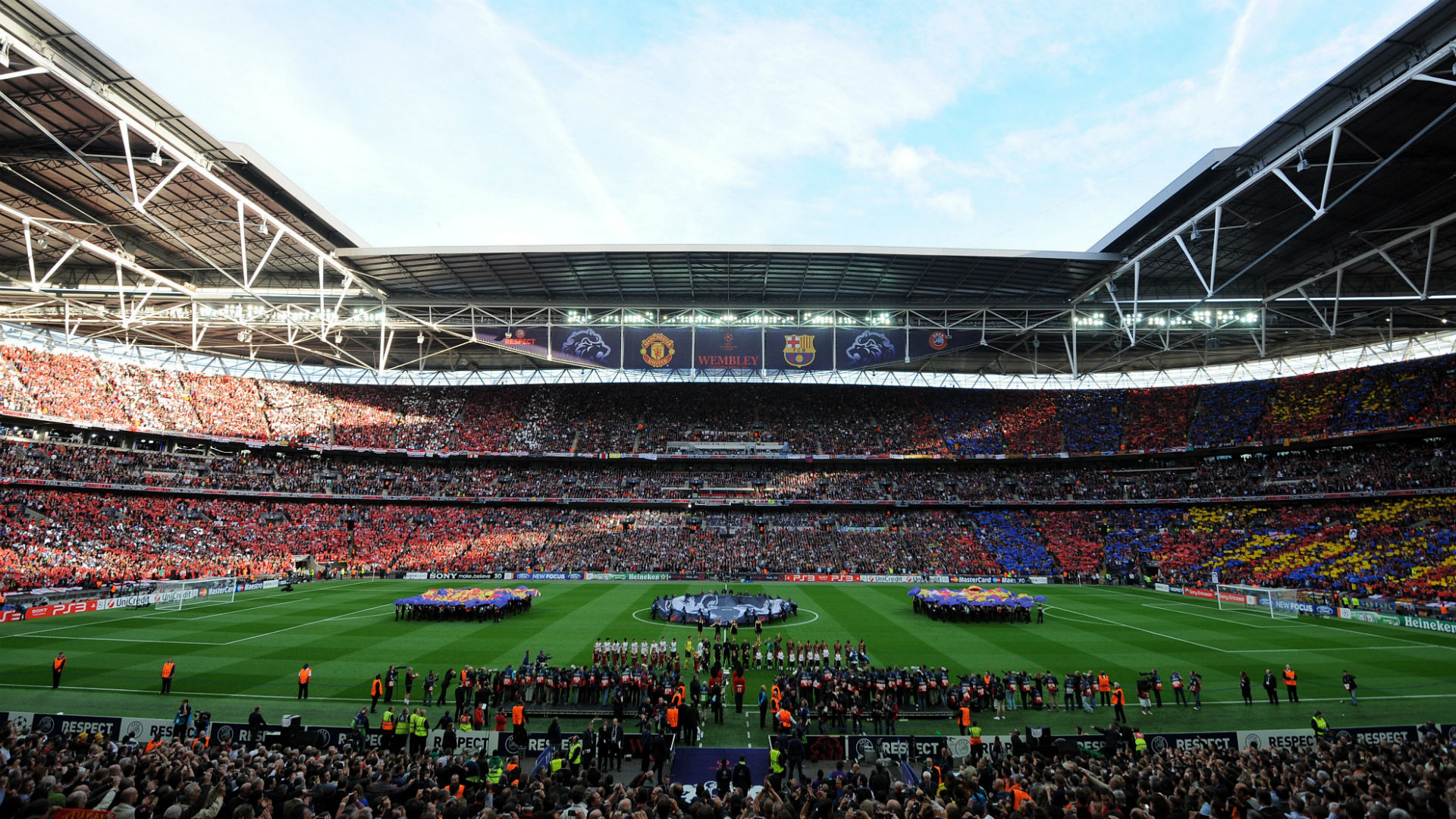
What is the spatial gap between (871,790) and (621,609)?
82.2 ft

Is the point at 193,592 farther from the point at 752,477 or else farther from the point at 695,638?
the point at 752,477

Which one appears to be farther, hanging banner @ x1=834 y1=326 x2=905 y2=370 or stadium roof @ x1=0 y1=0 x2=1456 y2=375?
hanging banner @ x1=834 y1=326 x2=905 y2=370

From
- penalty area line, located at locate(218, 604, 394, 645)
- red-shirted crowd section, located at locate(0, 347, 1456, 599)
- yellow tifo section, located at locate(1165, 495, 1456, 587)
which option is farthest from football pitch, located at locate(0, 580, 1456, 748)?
red-shirted crowd section, located at locate(0, 347, 1456, 599)

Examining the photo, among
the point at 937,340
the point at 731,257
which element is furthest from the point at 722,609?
the point at 937,340

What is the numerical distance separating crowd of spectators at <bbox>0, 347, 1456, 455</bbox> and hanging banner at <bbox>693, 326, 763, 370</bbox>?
20.4 metres

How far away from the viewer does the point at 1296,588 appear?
125 ft

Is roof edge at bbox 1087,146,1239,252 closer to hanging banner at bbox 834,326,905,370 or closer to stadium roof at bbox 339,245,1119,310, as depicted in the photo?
stadium roof at bbox 339,245,1119,310

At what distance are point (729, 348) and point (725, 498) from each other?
19746 millimetres

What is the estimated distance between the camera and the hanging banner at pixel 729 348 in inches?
1618

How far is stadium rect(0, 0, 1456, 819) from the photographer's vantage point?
1355 cm

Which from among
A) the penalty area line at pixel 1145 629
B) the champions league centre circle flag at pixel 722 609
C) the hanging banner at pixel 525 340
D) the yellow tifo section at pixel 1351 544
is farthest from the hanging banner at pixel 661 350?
the yellow tifo section at pixel 1351 544

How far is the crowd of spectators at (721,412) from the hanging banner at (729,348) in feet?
66.8

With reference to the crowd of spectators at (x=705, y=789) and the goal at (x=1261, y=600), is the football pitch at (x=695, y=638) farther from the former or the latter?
the crowd of spectators at (x=705, y=789)

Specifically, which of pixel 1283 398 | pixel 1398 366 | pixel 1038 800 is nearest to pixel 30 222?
pixel 1038 800
